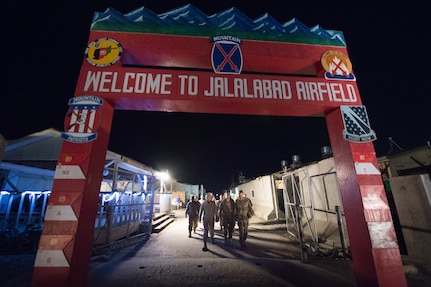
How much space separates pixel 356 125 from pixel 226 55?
2.83m

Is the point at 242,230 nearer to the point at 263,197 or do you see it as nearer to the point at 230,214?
the point at 230,214

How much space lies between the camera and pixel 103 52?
3500 millimetres

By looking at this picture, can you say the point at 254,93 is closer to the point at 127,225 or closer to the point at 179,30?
the point at 179,30

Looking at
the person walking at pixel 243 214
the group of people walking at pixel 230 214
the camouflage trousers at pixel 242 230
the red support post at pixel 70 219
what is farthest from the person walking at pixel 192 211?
the red support post at pixel 70 219

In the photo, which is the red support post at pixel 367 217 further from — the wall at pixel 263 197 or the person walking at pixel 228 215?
the wall at pixel 263 197

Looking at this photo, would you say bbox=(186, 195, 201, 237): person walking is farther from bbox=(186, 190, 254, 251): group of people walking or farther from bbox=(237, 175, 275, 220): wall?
bbox=(237, 175, 275, 220): wall

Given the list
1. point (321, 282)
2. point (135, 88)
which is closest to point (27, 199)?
point (135, 88)

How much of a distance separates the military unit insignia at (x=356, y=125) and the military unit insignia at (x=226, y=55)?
223cm

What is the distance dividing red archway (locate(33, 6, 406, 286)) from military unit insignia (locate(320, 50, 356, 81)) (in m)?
0.02

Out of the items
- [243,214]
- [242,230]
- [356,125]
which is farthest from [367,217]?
[243,214]

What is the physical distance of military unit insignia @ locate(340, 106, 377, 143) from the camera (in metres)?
3.34

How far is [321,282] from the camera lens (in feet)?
11.6

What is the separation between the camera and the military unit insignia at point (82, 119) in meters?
2.93

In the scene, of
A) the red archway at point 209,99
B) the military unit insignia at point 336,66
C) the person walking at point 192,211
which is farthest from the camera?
the person walking at point 192,211
